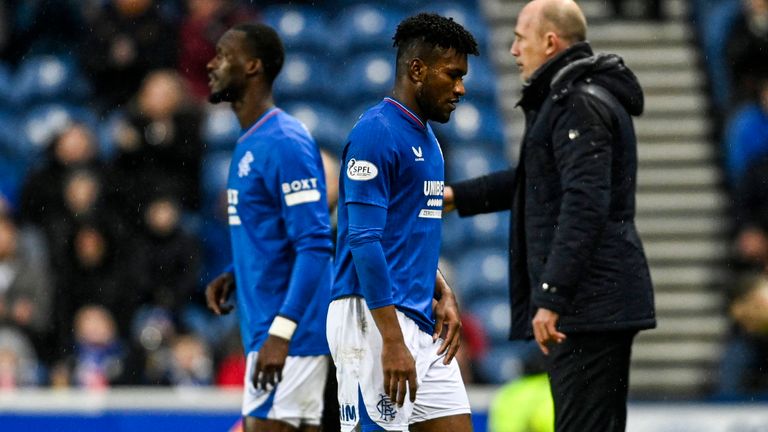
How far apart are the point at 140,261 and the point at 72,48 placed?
2.97 meters

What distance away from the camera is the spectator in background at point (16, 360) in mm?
9883

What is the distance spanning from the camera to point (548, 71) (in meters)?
5.76

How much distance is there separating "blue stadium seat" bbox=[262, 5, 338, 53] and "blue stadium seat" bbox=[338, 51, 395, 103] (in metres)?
0.43

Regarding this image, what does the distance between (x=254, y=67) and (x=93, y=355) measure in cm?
456

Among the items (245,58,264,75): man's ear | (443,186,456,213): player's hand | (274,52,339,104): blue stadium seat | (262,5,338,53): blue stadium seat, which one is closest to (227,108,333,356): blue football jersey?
(245,58,264,75): man's ear

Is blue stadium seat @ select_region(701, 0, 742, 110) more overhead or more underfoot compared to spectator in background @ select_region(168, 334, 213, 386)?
more overhead

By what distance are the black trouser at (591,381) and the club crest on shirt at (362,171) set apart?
123 centimetres

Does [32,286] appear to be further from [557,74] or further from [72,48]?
[557,74]

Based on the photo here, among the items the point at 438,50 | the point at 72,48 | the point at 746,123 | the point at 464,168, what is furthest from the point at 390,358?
the point at 72,48

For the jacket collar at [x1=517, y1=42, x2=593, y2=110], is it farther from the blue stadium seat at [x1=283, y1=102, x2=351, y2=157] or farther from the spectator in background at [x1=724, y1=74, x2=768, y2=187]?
the spectator in background at [x1=724, y1=74, x2=768, y2=187]

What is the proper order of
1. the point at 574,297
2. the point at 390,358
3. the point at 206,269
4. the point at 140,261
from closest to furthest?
the point at 390,358
the point at 574,297
the point at 140,261
the point at 206,269

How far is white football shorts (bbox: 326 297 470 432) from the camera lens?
4.82 m

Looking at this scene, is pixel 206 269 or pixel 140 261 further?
pixel 206 269

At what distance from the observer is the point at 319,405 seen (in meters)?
5.82
